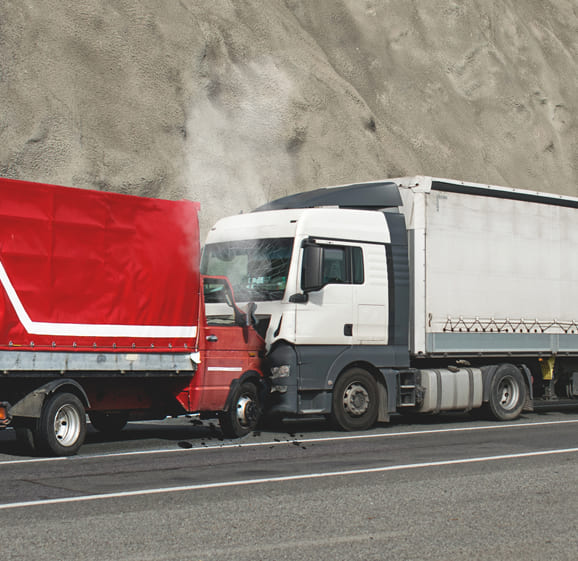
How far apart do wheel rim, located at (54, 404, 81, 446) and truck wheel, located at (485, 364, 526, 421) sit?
7814 mm

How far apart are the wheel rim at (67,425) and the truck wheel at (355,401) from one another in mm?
4375

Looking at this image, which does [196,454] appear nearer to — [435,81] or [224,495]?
[224,495]

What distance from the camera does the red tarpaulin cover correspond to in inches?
451

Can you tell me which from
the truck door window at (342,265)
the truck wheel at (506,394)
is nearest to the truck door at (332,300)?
the truck door window at (342,265)

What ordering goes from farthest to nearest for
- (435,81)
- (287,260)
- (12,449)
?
(435,81) → (287,260) → (12,449)

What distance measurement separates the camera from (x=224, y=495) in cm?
904

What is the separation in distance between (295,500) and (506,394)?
380 inches

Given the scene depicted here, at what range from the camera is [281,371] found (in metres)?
14.7

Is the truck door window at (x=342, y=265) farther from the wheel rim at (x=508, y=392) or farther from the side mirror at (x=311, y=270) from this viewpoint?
the wheel rim at (x=508, y=392)

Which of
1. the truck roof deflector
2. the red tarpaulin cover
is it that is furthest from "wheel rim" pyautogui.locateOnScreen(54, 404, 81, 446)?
the truck roof deflector

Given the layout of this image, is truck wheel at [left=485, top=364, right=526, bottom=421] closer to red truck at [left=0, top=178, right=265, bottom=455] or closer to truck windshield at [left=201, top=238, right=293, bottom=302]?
truck windshield at [left=201, top=238, right=293, bottom=302]

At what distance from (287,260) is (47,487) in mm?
6347

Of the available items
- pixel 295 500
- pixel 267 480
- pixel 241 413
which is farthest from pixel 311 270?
pixel 295 500

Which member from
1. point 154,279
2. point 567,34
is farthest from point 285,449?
point 567,34
